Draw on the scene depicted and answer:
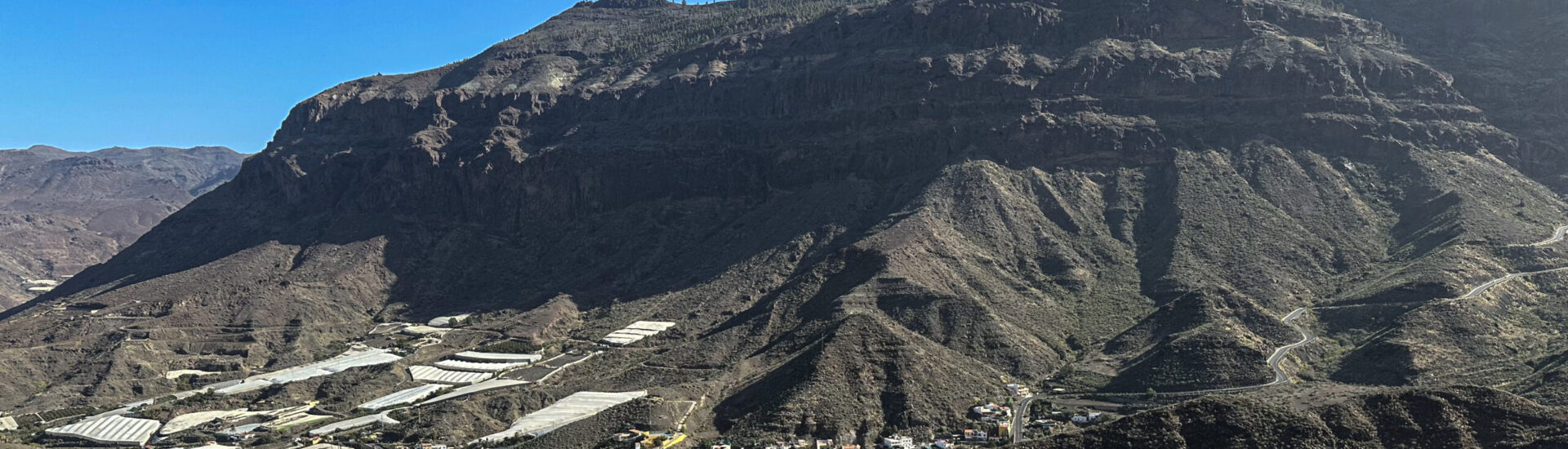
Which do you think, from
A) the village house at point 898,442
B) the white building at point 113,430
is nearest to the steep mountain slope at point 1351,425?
the village house at point 898,442

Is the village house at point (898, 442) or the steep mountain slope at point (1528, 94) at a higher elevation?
the steep mountain slope at point (1528, 94)

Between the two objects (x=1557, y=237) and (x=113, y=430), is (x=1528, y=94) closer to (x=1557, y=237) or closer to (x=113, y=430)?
(x=1557, y=237)

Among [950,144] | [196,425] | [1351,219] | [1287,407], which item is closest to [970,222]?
[950,144]

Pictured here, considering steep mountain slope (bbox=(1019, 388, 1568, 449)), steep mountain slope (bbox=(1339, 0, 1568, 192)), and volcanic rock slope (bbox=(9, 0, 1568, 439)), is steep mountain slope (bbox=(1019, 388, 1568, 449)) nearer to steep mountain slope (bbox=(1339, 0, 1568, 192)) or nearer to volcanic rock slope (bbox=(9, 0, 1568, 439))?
volcanic rock slope (bbox=(9, 0, 1568, 439))

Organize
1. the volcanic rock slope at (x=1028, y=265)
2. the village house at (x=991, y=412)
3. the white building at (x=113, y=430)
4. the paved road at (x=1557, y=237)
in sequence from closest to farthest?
the village house at (x=991, y=412) → the volcanic rock slope at (x=1028, y=265) → the white building at (x=113, y=430) → the paved road at (x=1557, y=237)

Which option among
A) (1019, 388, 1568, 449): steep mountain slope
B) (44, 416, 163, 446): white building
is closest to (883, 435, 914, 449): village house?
(1019, 388, 1568, 449): steep mountain slope

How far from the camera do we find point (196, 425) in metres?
132

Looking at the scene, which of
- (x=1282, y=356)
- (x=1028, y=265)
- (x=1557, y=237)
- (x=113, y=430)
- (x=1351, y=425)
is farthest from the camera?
(x=1028, y=265)

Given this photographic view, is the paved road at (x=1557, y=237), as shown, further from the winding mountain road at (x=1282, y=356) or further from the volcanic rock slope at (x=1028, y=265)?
the volcanic rock slope at (x=1028, y=265)

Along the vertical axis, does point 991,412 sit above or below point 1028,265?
below

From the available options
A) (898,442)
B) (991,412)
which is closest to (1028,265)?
(991,412)

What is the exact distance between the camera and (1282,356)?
125 meters

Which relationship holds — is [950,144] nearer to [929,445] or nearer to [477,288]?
[477,288]

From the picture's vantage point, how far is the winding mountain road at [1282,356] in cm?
11293
